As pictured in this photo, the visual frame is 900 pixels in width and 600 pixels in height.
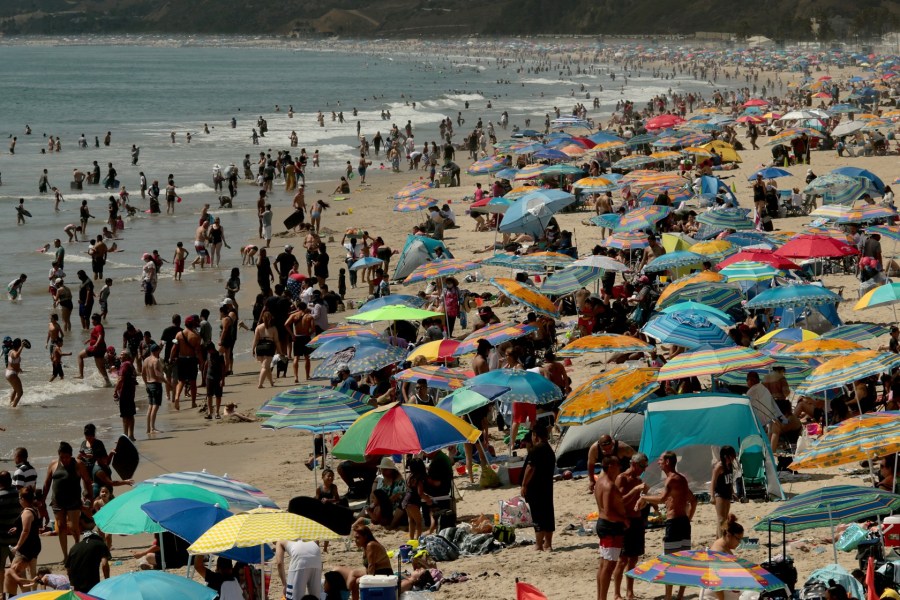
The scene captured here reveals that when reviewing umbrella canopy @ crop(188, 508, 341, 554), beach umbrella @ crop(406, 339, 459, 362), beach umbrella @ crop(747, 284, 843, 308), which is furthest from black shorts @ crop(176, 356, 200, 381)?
umbrella canopy @ crop(188, 508, 341, 554)

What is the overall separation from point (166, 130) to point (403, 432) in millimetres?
57120

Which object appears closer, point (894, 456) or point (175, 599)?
point (175, 599)

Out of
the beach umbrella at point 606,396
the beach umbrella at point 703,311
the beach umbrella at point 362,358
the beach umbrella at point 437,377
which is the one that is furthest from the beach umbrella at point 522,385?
the beach umbrella at point 362,358

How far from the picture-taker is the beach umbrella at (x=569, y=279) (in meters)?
16.4

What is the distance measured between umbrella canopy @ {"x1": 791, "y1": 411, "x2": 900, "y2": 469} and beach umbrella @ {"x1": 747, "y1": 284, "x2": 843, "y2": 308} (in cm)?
506

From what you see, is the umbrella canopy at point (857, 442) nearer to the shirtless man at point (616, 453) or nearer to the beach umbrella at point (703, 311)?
the shirtless man at point (616, 453)

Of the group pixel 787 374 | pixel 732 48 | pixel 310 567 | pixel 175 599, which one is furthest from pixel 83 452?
pixel 732 48

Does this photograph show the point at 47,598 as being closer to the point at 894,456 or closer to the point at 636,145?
the point at 894,456

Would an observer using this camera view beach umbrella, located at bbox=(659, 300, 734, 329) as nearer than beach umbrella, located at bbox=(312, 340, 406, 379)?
Yes

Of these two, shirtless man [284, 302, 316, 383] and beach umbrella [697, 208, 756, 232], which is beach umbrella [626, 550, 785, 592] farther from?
beach umbrella [697, 208, 756, 232]

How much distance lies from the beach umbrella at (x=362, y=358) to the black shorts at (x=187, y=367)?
2.59m

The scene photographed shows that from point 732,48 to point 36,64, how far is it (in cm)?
9010

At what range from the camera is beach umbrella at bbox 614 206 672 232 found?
764 inches

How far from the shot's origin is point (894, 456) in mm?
A: 9297
